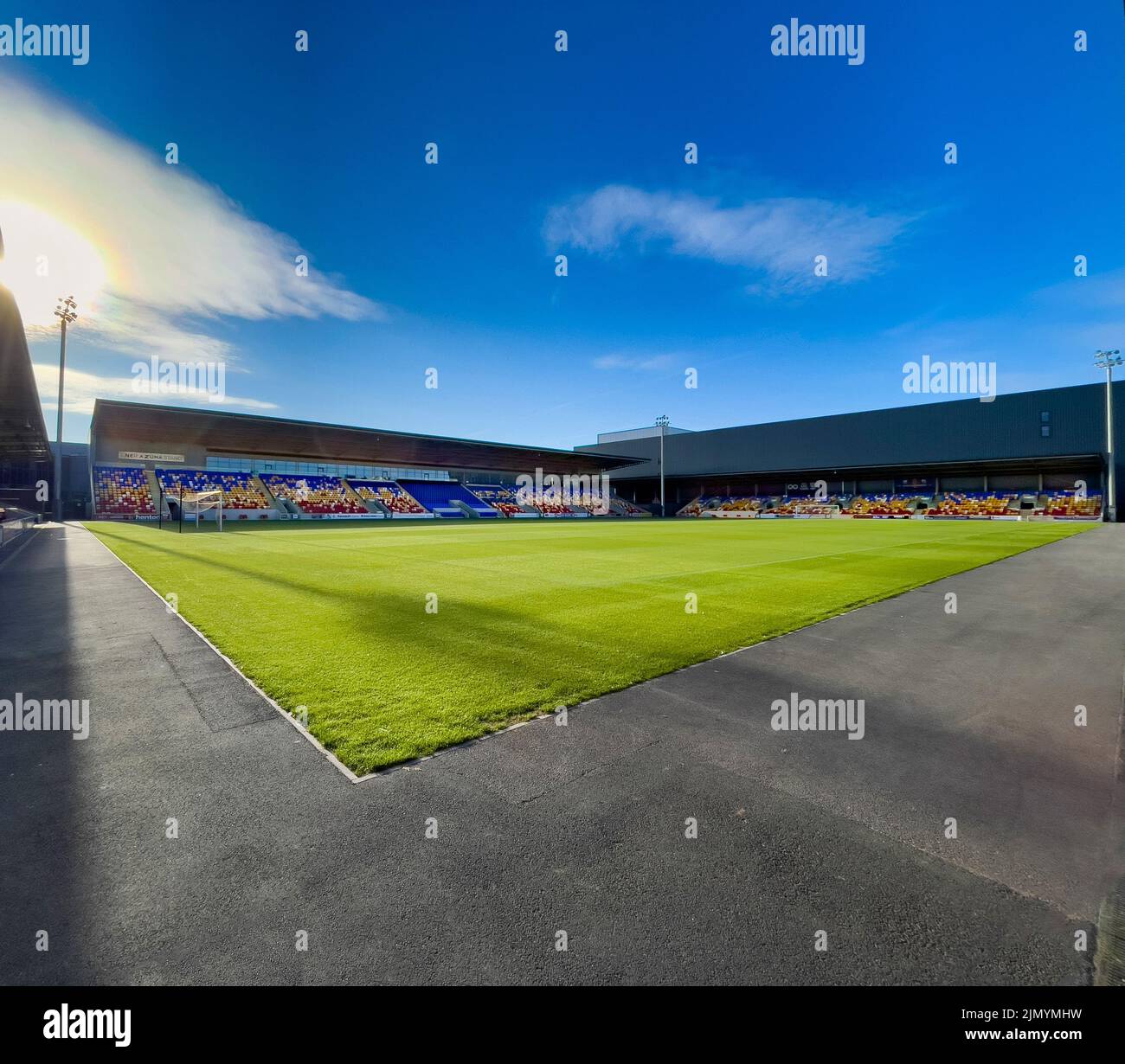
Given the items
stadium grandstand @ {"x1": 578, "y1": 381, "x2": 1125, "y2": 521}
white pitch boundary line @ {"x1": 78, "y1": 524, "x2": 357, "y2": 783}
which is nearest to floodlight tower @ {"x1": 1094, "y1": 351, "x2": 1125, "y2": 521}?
stadium grandstand @ {"x1": 578, "y1": 381, "x2": 1125, "y2": 521}

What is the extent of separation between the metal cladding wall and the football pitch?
1744 inches

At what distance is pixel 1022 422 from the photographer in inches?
2090

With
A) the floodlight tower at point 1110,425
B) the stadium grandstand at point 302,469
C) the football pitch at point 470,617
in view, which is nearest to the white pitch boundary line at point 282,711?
the football pitch at point 470,617

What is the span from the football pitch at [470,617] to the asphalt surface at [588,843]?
49 centimetres

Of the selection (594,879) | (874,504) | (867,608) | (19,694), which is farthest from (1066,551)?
(874,504)

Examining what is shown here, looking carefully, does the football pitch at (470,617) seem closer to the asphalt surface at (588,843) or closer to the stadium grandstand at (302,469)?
the asphalt surface at (588,843)

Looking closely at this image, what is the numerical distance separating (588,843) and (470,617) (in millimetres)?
6056

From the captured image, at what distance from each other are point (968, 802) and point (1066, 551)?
934 inches

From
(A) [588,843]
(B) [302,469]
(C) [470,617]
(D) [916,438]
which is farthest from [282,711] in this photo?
(D) [916,438]

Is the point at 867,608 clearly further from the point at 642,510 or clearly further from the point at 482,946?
the point at 642,510

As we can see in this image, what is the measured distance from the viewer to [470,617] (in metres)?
8.98

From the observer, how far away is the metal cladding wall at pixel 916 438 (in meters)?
50.4

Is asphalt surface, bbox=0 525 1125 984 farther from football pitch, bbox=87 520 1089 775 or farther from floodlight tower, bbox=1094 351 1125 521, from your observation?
floodlight tower, bbox=1094 351 1125 521

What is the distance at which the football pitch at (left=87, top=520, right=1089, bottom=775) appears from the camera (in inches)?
205
